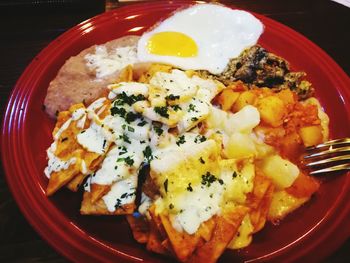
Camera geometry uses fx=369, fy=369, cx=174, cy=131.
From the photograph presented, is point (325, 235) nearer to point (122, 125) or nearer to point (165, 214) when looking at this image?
point (165, 214)

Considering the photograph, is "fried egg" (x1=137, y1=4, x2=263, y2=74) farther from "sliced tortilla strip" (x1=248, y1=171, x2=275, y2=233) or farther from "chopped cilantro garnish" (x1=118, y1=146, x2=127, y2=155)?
"sliced tortilla strip" (x1=248, y1=171, x2=275, y2=233)

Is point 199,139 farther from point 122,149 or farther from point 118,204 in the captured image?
point 118,204

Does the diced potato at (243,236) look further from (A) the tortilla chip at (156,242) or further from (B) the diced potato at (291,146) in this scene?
(B) the diced potato at (291,146)

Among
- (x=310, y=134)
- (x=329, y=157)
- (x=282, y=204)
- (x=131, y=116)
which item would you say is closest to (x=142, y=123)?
(x=131, y=116)

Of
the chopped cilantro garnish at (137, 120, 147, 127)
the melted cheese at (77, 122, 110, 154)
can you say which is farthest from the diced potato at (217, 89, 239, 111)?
the melted cheese at (77, 122, 110, 154)

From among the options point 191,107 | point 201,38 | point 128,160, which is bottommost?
point 128,160

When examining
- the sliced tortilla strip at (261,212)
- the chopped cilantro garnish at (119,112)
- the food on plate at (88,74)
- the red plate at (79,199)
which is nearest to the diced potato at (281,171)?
the sliced tortilla strip at (261,212)
